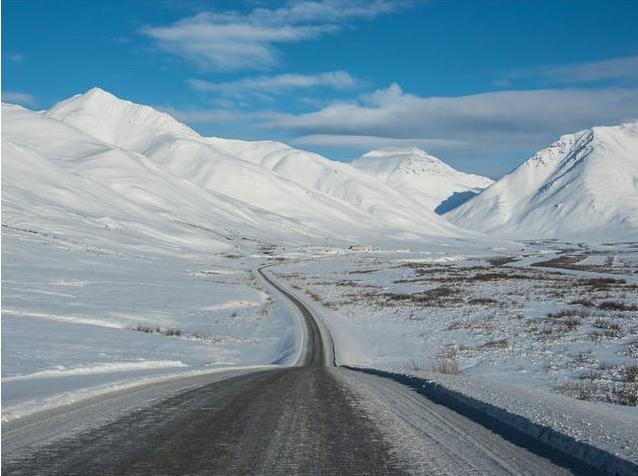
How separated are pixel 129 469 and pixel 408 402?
5959 mm

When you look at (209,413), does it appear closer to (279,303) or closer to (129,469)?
(129,469)

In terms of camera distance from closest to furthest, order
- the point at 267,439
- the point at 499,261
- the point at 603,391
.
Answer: the point at 267,439 < the point at 603,391 < the point at 499,261

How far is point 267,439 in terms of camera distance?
8.13m

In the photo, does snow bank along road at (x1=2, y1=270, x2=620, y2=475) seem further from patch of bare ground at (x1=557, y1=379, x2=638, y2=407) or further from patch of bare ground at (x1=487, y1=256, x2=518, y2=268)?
patch of bare ground at (x1=487, y1=256, x2=518, y2=268)

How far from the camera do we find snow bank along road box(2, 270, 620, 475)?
22.6ft

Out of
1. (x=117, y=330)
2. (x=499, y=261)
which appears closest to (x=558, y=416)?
(x=117, y=330)

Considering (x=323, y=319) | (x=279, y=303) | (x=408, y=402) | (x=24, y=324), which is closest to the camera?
(x=408, y=402)

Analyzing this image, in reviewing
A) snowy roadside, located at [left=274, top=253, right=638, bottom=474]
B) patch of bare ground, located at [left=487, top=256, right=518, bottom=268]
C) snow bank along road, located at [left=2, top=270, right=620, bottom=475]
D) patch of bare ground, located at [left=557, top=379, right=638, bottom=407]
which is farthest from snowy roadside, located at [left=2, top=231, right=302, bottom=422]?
patch of bare ground, located at [left=487, top=256, right=518, bottom=268]

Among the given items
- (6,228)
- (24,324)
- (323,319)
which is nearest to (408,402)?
(24,324)

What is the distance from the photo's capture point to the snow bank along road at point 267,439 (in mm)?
6879

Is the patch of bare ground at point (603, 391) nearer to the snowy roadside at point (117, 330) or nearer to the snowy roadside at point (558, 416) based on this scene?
the snowy roadside at point (558, 416)

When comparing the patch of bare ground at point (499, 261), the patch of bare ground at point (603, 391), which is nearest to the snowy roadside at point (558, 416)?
the patch of bare ground at point (603, 391)

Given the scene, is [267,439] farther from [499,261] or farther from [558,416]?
[499,261]

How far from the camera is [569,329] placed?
2953 cm
